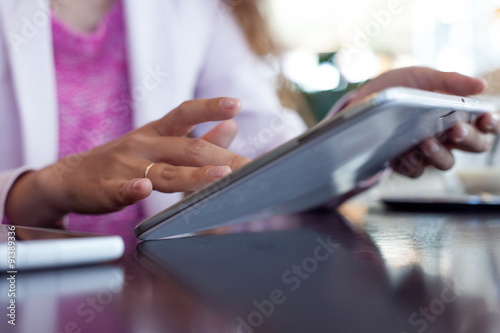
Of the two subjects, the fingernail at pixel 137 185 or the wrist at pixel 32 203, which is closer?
the fingernail at pixel 137 185

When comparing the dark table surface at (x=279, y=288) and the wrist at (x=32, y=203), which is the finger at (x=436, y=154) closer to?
the dark table surface at (x=279, y=288)

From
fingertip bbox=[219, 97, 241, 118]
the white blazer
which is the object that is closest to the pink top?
the white blazer

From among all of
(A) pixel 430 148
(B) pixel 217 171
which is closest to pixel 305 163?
(B) pixel 217 171

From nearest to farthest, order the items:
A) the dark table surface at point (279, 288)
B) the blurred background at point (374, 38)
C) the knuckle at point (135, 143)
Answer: the dark table surface at point (279, 288) → the knuckle at point (135, 143) → the blurred background at point (374, 38)

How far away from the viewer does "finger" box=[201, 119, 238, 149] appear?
1.65 feet

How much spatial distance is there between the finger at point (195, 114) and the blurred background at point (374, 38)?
3.75m

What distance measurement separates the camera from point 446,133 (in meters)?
0.61

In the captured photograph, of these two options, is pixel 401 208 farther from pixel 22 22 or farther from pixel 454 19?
pixel 454 19

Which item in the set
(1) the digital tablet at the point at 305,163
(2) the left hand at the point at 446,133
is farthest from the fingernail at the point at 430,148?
(1) the digital tablet at the point at 305,163

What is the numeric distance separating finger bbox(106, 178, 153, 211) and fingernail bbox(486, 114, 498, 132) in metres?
0.45

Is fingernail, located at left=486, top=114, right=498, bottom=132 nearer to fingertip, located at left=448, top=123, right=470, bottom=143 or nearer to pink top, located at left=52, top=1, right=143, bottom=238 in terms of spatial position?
fingertip, located at left=448, top=123, right=470, bottom=143

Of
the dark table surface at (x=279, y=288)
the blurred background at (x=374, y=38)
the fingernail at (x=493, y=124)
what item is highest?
the blurred background at (x=374, y=38)

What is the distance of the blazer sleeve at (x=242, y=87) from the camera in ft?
3.34

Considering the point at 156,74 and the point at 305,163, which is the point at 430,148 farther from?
the point at 156,74
